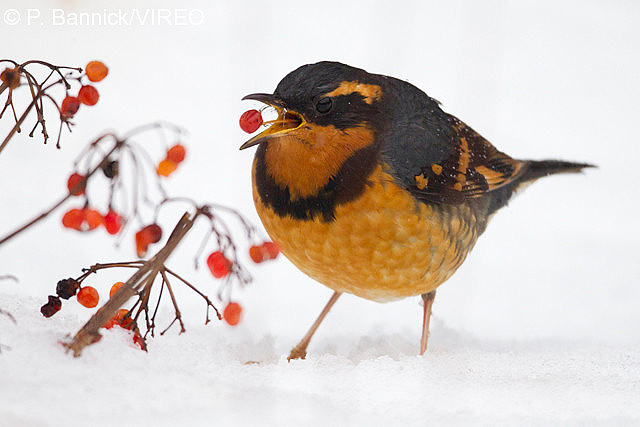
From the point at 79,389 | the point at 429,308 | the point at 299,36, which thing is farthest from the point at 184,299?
the point at 299,36

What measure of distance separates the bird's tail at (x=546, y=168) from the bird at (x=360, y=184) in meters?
0.43

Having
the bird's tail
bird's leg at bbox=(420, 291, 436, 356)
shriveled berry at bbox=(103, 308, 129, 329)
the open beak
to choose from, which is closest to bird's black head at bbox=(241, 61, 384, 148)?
the open beak

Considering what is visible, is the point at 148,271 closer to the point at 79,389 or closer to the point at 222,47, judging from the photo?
the point at 79,389

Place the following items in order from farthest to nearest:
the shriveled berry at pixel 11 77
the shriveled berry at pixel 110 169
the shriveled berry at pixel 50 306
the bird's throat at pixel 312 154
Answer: the bird's throat at pixel 312 154 < the shriveled berry at pixel 50 306 < the shriveled berry at pixel 11 77 < the shriveled berry at pixel 110 169

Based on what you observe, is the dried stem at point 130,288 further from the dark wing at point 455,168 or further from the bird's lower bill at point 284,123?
the dark wing at point 455,168

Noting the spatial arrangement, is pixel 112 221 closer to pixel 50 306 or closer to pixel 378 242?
pixel 50 306

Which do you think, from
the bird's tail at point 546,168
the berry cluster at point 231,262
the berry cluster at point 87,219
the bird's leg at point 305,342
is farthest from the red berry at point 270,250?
the bird's tail at point 546,168

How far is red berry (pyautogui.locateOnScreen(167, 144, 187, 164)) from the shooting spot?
1097mm

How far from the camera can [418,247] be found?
1.51 metres

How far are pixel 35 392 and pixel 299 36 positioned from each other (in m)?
2.07

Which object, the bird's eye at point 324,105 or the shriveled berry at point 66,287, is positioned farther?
the bird's eye at point 324,105

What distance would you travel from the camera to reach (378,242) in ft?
4.82

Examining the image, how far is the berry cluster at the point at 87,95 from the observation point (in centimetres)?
110

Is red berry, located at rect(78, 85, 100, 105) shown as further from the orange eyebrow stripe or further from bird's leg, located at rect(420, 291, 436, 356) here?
bird's leg, located at rect(420, 291, 436, 356)
